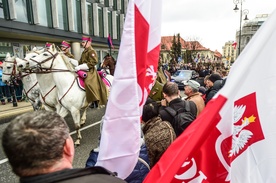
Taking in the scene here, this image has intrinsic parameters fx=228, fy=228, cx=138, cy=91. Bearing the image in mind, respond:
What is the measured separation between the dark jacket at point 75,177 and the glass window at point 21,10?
56.9ft

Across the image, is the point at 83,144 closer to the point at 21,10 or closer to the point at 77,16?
the point at 21,10

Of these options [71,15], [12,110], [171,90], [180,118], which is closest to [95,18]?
[71,15]

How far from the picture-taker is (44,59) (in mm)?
5395

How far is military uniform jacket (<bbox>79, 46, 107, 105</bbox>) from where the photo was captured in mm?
5691

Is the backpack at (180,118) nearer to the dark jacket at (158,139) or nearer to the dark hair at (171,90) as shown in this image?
the dark hair at (171,90)

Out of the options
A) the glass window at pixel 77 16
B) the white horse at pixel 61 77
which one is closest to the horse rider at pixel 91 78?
the white horse at pixel 61 77

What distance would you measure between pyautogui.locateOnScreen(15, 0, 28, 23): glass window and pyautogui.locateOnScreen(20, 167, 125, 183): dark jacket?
683 inches

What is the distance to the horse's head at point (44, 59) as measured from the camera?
534 cm

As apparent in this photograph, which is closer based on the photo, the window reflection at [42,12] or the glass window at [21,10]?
the glass window at [21,10]

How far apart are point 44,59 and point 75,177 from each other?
16.1ft

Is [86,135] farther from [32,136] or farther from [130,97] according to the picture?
[32,136]

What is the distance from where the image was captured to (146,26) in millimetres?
1771

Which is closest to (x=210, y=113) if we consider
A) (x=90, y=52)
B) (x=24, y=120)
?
(x=24, y=120)

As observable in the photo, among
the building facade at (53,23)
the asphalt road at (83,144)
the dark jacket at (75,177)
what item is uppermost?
the building facade at (53,23)
